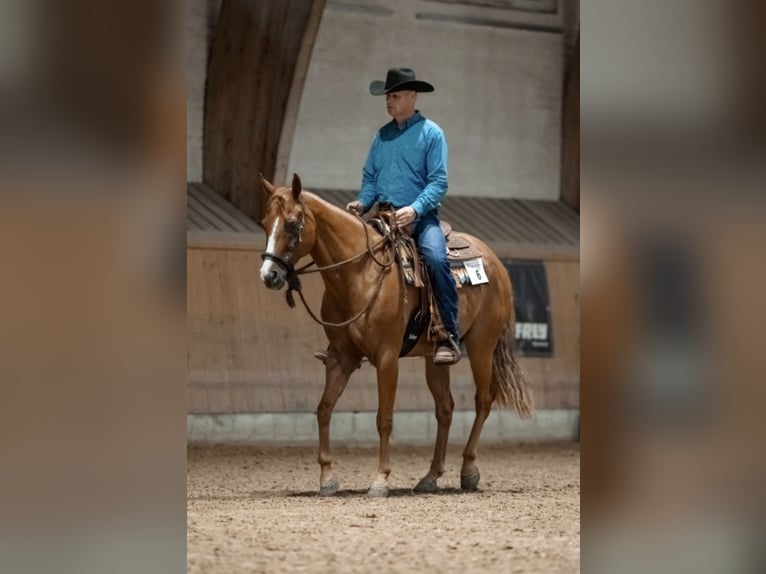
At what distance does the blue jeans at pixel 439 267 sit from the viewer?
8.79 meters

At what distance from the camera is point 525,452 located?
42.5ft

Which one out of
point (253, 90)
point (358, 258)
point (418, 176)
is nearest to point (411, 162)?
point (418, 176)

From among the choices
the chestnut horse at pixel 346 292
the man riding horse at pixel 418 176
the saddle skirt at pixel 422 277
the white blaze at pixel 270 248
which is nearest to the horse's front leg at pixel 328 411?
the chestnut horse at pixel 346 292

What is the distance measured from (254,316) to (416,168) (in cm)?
420

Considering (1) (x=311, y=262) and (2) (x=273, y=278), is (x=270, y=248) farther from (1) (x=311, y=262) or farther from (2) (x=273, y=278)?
(1) (x=311, y=262)

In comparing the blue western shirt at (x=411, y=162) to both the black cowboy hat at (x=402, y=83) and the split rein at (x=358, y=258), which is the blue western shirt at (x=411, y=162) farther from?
the split rein at (x=358, y=258)

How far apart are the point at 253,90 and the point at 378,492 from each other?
593 centimetres

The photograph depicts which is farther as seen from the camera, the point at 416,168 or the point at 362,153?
the point at 362,153

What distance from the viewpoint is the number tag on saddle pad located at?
9.13 meters

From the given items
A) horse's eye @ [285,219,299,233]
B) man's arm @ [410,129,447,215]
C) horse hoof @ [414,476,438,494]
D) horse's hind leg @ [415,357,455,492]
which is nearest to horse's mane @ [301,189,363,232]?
horse's eye @ [285,219,299,233]
